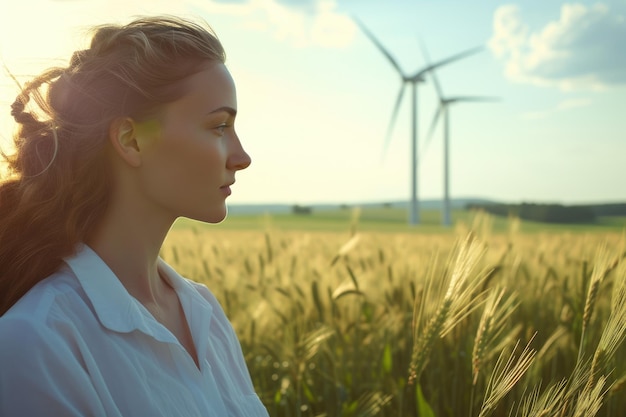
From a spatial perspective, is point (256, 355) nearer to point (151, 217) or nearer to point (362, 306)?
point (362, 306)

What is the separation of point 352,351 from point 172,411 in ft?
7.02

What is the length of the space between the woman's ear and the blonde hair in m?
0.01

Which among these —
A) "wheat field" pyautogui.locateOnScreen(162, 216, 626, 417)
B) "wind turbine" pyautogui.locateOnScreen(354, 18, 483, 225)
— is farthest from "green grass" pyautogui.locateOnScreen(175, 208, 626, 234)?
"wheat field" pyautogui.locateOnScreen(162, 216, 626, 417)

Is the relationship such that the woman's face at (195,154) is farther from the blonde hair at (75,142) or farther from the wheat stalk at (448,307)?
the wheat stalk at (448,307)

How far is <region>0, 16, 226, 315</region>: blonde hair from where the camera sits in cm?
156

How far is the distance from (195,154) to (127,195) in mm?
184

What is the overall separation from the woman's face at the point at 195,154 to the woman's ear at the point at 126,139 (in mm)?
26

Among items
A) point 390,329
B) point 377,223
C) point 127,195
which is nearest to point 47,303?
point 127,195

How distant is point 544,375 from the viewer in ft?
11.2

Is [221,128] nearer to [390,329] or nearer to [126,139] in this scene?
[126,139]

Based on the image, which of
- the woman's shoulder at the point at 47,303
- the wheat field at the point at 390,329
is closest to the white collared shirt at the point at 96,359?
the woman's shoulder at the point at 47,303

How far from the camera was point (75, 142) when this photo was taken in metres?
1.58

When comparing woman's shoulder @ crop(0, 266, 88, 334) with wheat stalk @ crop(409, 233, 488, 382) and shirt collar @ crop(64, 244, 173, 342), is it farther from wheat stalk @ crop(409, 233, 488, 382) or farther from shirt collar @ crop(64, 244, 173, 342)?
wheat stalk @ crop(409, 233, 488, 382)

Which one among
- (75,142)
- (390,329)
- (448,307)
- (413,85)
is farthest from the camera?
(413,85)
